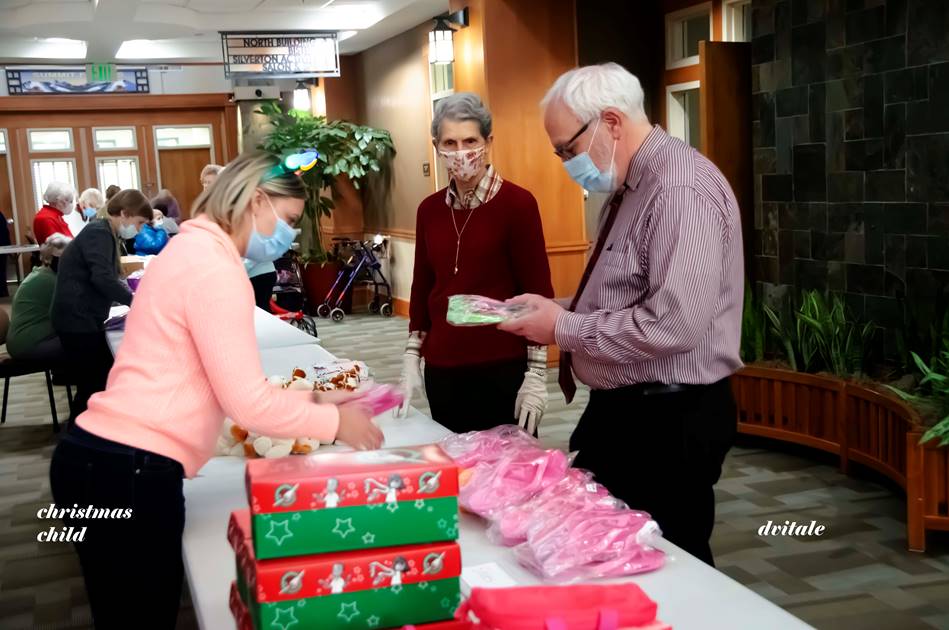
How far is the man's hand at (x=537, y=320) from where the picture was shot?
2.22 metres

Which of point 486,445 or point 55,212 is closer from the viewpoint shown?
point 486,445

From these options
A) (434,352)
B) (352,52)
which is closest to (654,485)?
(434,352)

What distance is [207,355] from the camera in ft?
5.76

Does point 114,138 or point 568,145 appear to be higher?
point 114,138

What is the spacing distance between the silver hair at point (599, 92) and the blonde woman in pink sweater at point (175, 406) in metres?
0.65

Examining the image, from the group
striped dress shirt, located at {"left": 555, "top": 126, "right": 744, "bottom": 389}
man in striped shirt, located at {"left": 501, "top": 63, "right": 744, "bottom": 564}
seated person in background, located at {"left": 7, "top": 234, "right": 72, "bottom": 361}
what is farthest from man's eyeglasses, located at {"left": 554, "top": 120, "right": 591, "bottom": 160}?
seated person in background, located at {"left": 7, "top": 234, "right": 72, "bottom": 361}

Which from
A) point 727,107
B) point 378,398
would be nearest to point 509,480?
point 378,398

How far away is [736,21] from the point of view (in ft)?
22.6

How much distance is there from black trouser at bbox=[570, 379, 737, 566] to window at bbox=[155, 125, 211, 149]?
15.8 meters

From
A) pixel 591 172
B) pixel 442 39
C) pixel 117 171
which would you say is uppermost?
pixel 442 39

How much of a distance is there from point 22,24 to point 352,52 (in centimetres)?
406

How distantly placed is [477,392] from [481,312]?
779 mm

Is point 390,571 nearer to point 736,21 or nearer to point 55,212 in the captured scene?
point 736,21

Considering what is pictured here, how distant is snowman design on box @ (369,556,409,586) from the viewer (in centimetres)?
134
